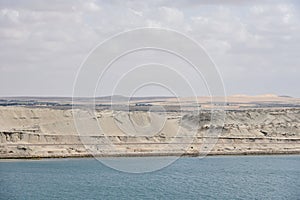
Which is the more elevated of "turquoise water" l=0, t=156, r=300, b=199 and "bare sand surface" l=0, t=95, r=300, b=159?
"bare sand surface" l=0, t=95, r=300, b=159

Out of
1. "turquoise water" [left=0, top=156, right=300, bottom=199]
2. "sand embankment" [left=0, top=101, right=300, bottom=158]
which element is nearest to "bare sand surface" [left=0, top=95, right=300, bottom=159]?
"sand embankment" [left=0, top=101, right=300, bottom=158]

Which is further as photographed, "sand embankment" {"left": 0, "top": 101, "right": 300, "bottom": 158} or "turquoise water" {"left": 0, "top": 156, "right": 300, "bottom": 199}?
"sand embankment" {"left": 0, "top": 101, "right": 300, "bottom": 158}

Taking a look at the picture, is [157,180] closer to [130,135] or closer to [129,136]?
[129,136]

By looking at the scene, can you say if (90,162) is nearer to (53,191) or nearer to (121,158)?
(121,158)

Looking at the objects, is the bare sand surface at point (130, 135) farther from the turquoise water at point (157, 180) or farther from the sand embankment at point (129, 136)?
the turquoise water at point (157, 180)

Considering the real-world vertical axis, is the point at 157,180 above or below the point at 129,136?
below

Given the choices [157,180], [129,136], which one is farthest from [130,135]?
[157,180]

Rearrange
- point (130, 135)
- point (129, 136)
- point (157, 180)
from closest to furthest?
point (157, 180) < point (129, 136) < point (130, 135)

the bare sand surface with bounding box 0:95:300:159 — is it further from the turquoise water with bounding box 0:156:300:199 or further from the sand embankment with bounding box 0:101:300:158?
the turquoise water with bounding box 0:156:300:199

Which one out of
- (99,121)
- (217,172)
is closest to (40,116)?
(99,121)

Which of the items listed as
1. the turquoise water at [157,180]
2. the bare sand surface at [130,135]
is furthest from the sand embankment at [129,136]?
the turquoise water at [157,180]
